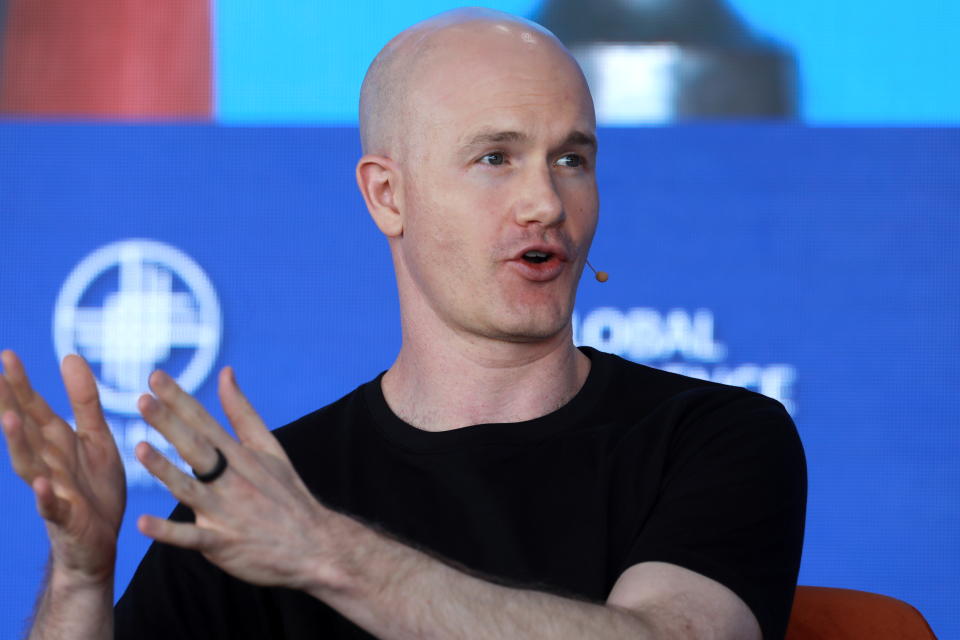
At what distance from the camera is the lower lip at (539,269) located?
67.9 inches

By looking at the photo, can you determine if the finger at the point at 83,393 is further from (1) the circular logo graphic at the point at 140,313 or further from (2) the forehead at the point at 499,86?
(1) the circular logo graphic at the point at 140,313

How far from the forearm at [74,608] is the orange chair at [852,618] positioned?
897 mm

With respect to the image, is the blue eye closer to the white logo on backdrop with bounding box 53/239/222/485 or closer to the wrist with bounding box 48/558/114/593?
the wrist with bounding box 48/558/114/593

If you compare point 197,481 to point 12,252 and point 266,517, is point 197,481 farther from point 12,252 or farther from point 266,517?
point 12,252

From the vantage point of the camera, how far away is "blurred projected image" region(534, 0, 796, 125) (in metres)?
3.08

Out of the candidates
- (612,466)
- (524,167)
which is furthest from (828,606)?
(524,167)

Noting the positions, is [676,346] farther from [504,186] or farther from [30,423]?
[30,423]

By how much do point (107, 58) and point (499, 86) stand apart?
1.73 meters

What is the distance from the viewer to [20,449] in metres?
1.32

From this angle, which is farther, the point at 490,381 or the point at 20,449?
the point at 490,381

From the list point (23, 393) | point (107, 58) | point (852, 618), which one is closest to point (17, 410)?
point (23, 393)

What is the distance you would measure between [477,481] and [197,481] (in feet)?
1.96

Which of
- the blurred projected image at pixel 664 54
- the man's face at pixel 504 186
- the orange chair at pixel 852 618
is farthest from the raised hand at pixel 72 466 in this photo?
the blurred projected image at pixel 664 54

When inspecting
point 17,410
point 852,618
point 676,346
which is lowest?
point 852,618
